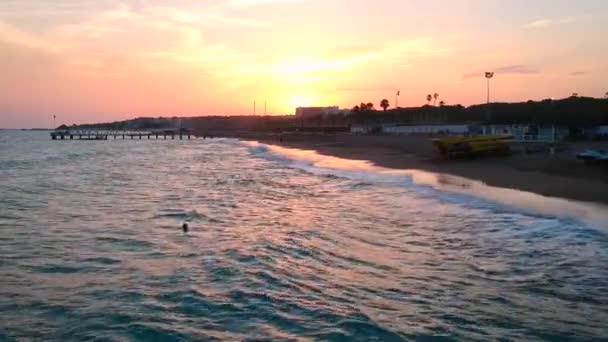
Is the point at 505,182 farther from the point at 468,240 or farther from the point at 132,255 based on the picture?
the point at 132,255

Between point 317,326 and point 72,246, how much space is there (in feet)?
22.0

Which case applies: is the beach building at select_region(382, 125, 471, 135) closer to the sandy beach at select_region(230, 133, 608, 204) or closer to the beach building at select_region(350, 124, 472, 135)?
the beach building at select_region(350, 124, 472, 135)

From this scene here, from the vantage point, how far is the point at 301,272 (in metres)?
9.14

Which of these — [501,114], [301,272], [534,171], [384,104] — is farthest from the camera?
[384,104]

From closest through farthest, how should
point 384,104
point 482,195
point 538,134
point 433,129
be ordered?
point 482,195, point 538,134, point 433,129, point 384,104

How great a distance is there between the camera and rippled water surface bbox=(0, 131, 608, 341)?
6613 mm

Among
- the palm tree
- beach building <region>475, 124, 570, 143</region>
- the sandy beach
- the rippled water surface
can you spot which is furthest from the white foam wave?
the palm tree

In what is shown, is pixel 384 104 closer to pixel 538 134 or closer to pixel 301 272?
pixel 538 134

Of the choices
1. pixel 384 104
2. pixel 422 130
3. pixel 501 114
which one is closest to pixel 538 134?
pixel 422 130

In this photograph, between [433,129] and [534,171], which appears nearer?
[534,171]

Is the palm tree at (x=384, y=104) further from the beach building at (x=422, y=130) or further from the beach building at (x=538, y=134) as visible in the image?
the beach building at (x=538, y=134)

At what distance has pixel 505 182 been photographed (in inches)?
859

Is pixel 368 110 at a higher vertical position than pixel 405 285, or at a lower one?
higher

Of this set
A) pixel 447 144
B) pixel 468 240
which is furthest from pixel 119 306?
pixel 447 144
